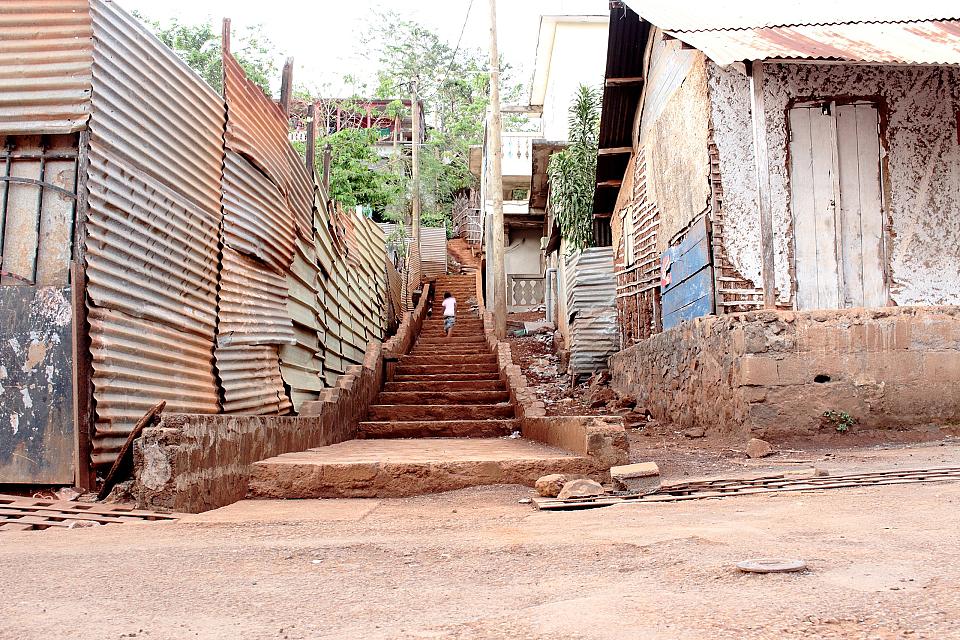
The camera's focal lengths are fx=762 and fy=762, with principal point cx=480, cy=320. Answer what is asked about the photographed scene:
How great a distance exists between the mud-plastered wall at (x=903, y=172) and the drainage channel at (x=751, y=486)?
11.2 feet

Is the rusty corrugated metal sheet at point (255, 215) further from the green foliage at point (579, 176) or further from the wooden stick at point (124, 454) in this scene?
the green foliage at point (579, 176)

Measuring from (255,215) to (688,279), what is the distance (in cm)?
547

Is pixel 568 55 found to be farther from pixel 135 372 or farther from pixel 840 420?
pixel 135 372


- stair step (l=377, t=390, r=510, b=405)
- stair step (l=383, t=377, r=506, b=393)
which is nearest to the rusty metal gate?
stair step (l=377, t=390, r=510, b=405)

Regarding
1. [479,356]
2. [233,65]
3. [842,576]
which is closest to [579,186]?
[479,356]

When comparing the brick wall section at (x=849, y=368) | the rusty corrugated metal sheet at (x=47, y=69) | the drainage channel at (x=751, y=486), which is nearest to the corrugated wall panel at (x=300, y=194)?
the rusty corrugated metal sheet at (x=47, y=69)

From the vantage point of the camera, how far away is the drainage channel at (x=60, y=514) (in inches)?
155

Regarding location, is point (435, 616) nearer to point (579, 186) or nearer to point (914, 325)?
point (914, 325)

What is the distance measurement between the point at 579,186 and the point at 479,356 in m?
6.20

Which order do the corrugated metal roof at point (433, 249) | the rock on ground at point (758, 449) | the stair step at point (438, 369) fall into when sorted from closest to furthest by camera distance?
the rock on ground at point (758, 449) < the stair step at point (438, 369) < the corrugated metal roof at point (433, 249)

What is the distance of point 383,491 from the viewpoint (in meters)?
5.70

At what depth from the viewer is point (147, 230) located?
4.91 meters

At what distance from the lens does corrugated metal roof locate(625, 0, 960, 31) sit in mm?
8602

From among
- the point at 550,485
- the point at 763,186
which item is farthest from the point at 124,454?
the point at 763,186
